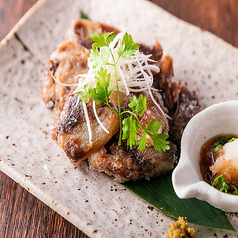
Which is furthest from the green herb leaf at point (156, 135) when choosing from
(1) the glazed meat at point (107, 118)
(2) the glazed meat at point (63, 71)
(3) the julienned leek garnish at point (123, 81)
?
(2) the glazed meat at point (63, 71)

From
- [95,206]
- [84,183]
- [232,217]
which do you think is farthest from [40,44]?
[232,217]

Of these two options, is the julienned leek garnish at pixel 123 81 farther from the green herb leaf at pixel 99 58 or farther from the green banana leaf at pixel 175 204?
the green banana leaf at pixel 175 204

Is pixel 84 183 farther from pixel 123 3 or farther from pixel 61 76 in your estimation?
pixel 123 3

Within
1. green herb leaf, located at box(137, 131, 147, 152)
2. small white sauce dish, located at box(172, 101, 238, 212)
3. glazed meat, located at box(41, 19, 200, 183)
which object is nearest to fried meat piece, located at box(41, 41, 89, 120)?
glazed meat, located at box(41, 19, 200, 183)

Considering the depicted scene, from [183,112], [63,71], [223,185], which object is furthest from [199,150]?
[63,71]

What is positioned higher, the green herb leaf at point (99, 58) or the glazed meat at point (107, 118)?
the green herb leaf at point (99, 58)

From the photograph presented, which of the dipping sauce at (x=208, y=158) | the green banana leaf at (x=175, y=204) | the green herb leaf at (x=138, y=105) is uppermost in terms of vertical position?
the green herb leaf at (x=138, y=105)
